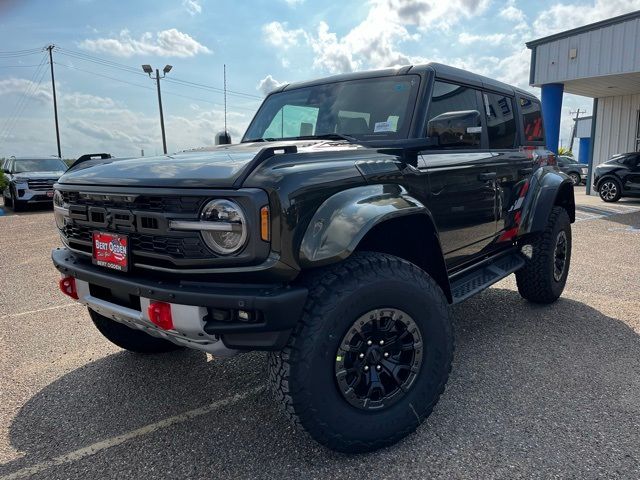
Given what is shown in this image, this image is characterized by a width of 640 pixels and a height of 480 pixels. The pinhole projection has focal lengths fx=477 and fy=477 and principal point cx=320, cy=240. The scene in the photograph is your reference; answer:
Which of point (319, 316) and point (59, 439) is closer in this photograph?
point (319, 316)

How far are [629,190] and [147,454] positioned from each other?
46.7 ft

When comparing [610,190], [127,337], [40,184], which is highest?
[40,184]

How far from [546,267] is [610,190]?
1112 centimetres

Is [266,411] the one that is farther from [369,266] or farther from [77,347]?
[77,347]

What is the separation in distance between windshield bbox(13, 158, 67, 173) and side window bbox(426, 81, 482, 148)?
13867 millimetres

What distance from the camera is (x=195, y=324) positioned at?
1.90m

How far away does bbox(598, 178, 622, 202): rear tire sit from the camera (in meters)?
13.1

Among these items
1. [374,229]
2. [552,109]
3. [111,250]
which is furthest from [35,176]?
[552,109]

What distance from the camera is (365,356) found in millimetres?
2150

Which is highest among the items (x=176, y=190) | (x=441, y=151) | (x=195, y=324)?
(x=441, y=151)

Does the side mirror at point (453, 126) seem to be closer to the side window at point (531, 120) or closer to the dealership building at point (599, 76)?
the side window at point (531, 120)

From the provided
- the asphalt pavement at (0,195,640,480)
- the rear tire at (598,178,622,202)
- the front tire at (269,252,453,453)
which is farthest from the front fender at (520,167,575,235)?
the rear tire at (598,178,622,202)

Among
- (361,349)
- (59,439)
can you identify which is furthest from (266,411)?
(59,439)

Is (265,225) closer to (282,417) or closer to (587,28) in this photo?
(282,417)
